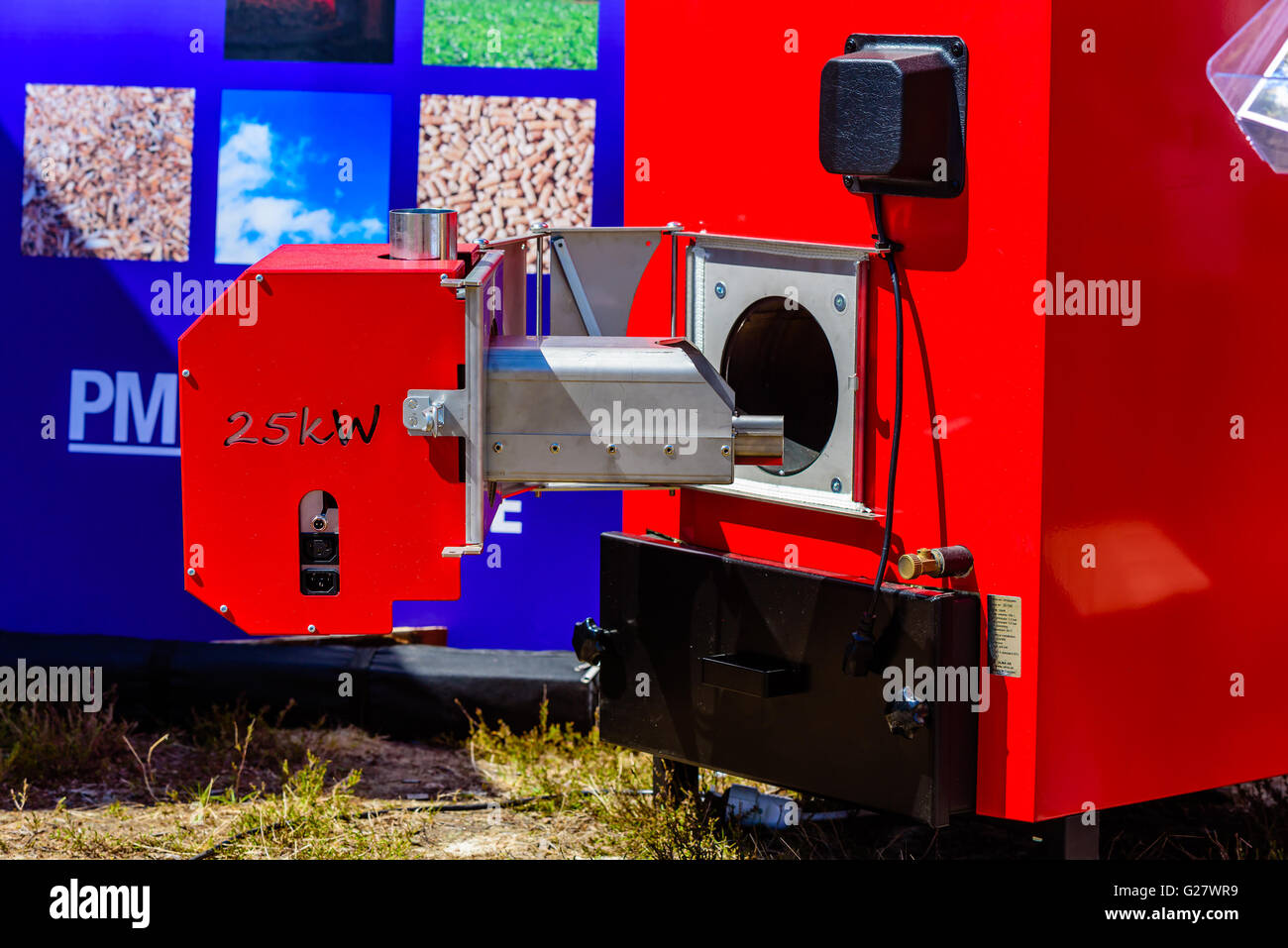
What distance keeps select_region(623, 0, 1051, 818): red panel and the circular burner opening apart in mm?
214

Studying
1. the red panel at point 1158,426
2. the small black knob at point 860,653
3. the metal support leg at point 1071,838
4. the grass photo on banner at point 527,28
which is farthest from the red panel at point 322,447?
the grass photo on banner at point 527,28

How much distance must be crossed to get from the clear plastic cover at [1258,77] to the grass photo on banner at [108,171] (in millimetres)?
3651

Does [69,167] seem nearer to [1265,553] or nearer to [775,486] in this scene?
[775,486]

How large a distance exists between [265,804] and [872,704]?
2.07m

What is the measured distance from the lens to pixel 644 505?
4648 millimetres

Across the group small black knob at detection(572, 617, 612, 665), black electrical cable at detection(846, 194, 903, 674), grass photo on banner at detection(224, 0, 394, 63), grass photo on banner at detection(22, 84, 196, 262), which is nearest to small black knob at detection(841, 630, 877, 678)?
black electrical cable at detection(846, 194, 903, 674)

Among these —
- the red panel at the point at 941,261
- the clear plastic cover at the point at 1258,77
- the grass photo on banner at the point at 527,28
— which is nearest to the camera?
the red panel at the point at 941,261

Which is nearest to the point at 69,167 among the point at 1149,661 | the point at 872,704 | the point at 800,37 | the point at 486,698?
the point at 486,698

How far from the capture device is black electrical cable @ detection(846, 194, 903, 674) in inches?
149

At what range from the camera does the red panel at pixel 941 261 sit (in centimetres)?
360

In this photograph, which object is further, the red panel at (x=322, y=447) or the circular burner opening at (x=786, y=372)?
the circular burner opening at (x=786, y=372)

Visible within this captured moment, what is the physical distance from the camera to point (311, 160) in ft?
19.3

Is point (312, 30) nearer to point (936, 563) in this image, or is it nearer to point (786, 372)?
point (786, 372)

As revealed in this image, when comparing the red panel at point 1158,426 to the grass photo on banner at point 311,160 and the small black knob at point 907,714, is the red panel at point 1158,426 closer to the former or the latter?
the small black knob at point 907,714
